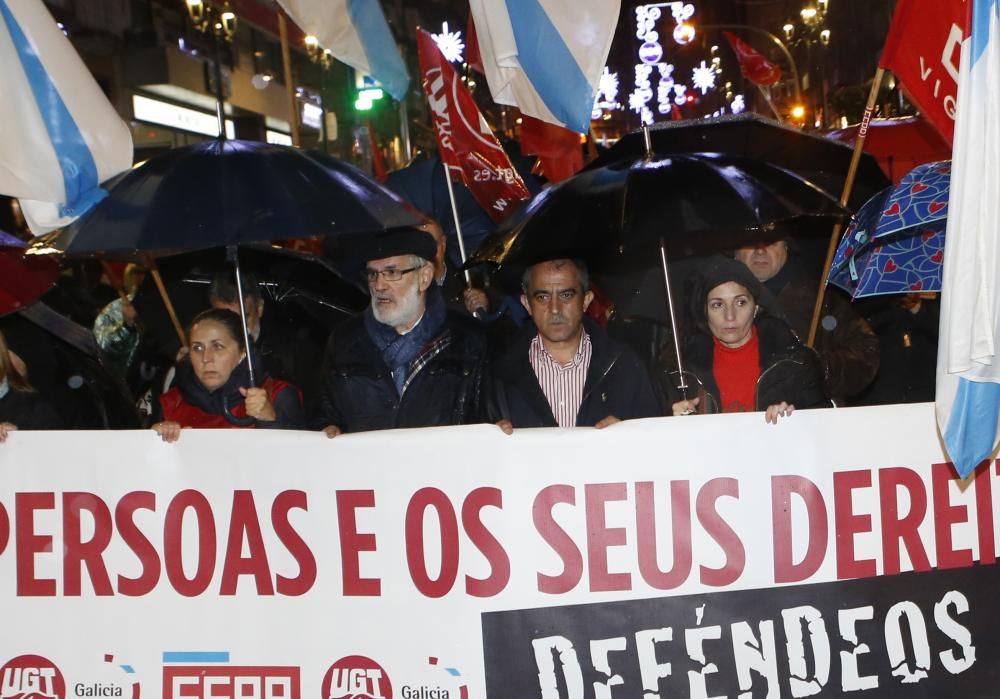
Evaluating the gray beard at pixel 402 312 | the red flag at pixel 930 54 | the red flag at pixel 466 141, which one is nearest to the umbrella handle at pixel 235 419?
the gray beard at pixel 402 312

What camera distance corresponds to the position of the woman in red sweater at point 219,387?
5.18m

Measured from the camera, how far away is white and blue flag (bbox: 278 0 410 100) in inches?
255

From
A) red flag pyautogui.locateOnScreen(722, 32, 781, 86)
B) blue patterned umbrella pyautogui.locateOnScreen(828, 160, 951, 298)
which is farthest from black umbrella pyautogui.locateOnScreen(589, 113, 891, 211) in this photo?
Result: red flag pyautogui.locateOnScreen(722, 32, 781, 86)

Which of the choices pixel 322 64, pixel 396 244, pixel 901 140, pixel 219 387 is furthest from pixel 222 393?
pixel 322 64

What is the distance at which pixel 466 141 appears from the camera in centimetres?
734

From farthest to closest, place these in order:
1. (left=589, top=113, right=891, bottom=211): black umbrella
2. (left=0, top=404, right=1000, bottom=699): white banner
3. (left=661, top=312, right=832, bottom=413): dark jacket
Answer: (left=589, top=113, right=891, bottom=211): black umbrella, (left=661, top=312, right=832, bottom=413): dark jacket, (left=0, top=404, right=1000, bottom=699): white banner

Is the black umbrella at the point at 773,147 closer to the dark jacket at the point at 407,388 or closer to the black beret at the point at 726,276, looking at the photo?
the black beret at the point at 726,276

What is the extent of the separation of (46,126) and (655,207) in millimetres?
2205

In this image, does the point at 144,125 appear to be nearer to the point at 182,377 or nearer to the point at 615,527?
the point at 182,377

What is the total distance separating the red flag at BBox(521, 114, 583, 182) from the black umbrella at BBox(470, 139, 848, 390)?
10.9 feet

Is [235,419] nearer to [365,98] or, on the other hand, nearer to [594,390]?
[594,390]

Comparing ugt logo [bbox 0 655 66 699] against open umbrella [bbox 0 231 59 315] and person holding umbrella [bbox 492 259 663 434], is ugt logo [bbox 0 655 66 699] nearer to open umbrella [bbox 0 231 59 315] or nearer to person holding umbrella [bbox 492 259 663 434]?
open umbrella [bbox 0 231 59 315]

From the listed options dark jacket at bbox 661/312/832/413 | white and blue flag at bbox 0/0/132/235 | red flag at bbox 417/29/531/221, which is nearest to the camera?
white and blue flag at bbox 0/0/132/235

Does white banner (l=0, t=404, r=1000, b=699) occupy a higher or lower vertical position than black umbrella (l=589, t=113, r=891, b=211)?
lower
